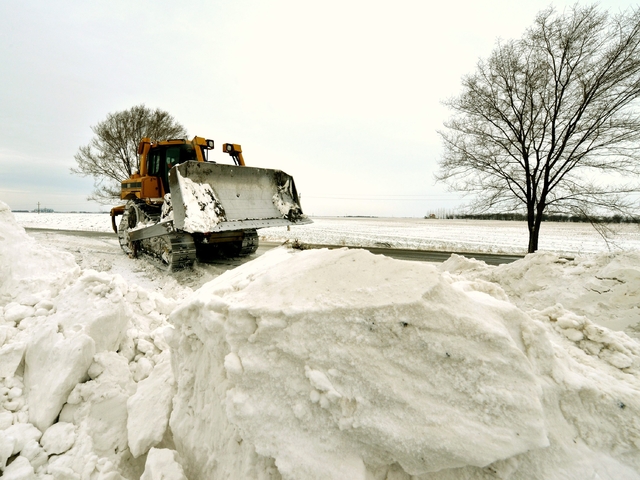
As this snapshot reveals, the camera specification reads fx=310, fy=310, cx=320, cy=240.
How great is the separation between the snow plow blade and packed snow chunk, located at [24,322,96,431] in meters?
3.98

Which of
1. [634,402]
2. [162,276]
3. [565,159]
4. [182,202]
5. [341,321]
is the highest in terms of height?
[565,159]

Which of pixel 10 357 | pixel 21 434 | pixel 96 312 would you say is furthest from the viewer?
pixel 96 312

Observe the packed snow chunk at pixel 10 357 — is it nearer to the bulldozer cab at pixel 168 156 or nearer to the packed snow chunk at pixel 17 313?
the packed snow chunk at pixel 17 313

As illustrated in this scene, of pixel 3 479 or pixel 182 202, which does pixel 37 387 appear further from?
pixel 182 202

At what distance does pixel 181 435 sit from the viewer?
180cm

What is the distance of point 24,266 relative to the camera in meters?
4.31

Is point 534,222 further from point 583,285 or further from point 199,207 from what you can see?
point 199,207

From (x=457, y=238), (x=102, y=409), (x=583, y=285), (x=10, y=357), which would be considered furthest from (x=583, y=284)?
(x=457, y=238)

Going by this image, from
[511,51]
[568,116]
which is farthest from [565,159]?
[511,51]

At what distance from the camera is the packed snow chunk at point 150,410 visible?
184 centimetres

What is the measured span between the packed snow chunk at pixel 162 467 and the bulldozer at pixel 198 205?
16.2ft

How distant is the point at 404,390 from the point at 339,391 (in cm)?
28

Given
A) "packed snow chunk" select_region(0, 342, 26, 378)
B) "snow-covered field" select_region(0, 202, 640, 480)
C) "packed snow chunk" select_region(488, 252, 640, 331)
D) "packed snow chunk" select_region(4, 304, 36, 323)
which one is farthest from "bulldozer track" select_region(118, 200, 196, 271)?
"packed snow chunk" select_region(488, 252, 640, 331)

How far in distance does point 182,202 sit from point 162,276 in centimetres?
197
